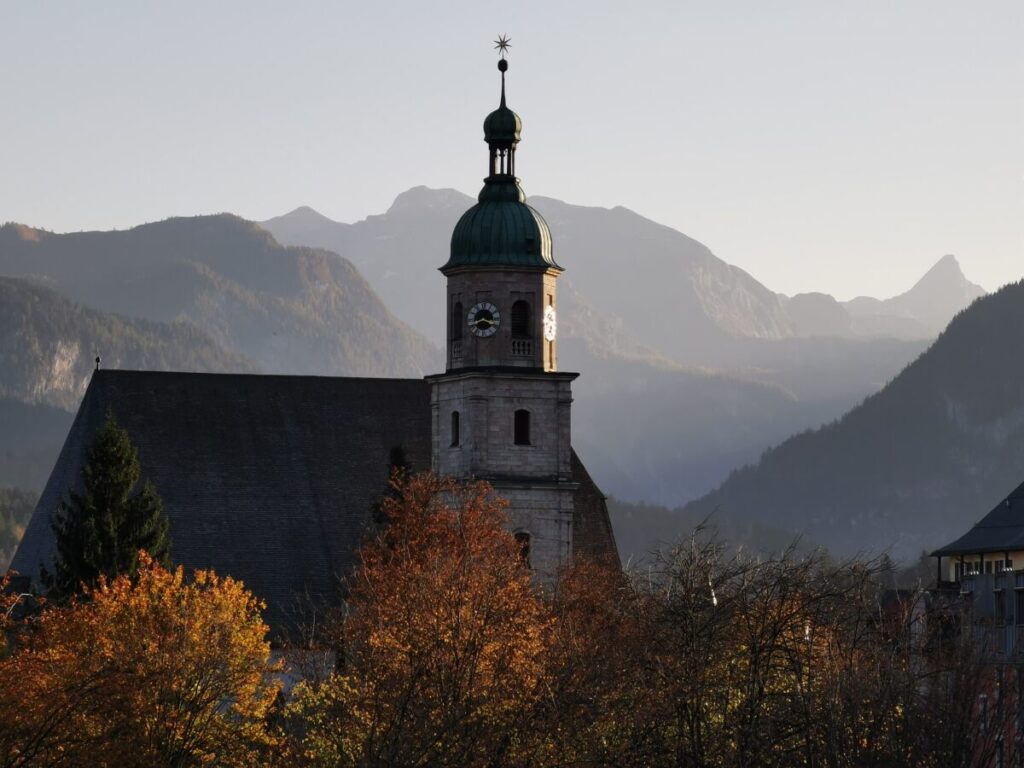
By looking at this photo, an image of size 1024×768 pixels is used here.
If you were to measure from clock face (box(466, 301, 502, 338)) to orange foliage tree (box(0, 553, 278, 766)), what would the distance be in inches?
932

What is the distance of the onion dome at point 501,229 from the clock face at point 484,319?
5.26ft

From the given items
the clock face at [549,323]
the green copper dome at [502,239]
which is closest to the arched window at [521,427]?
the clock face at [549,323]

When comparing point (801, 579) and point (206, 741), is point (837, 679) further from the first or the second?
point (206, 741)

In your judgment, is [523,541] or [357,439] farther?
[357,439]

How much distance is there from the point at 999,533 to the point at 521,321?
19.6 m

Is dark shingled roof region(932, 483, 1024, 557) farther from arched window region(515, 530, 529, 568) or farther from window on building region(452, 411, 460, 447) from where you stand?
window on building region(452, 411, 460, 447)

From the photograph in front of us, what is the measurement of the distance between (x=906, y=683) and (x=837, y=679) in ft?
7.91

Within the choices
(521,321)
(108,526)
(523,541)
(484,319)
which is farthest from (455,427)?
(108,526)

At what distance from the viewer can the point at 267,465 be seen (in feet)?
339

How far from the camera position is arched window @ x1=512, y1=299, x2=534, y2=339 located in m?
95.2

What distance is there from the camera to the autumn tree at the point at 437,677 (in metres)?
48.9

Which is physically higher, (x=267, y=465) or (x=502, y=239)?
(x=502, y=239)

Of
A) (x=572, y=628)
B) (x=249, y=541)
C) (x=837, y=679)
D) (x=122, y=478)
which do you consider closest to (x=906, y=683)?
(x=837, y=679)

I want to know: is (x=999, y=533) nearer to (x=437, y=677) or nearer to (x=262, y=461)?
(x=262, y=461)
